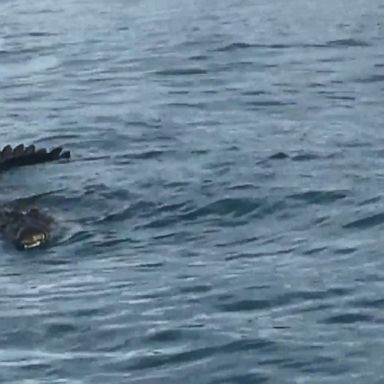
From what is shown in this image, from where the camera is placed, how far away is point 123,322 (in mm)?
18062

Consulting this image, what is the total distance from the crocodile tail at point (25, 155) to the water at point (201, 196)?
18 cm

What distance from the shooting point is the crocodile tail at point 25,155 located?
23797 mm

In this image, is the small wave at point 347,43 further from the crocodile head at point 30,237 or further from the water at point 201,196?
the crocodile head at point 30,237

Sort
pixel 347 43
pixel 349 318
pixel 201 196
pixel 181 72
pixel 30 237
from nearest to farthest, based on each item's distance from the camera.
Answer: pixel 349 318 < pixel 30 237 < pixel 201 196 < pixel 181 72 < pixel 347 43

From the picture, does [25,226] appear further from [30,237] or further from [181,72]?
[181,72]

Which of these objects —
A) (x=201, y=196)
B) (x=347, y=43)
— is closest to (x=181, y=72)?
(x=347, y=43)

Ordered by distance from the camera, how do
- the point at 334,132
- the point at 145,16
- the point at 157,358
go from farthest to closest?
the point at 145,16, the point at 334,132, the point at 157,358

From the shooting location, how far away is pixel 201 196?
2211cm

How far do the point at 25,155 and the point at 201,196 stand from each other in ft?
9.18

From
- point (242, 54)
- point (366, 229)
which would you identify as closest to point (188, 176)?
point (366, 229)

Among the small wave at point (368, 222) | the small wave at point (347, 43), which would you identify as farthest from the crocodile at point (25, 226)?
the small wave at point (347, 43)

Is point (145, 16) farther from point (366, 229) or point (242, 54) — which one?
point (366, 229)

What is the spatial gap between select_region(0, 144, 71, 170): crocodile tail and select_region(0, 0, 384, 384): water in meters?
0.18

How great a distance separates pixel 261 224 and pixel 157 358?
4.11 metres
